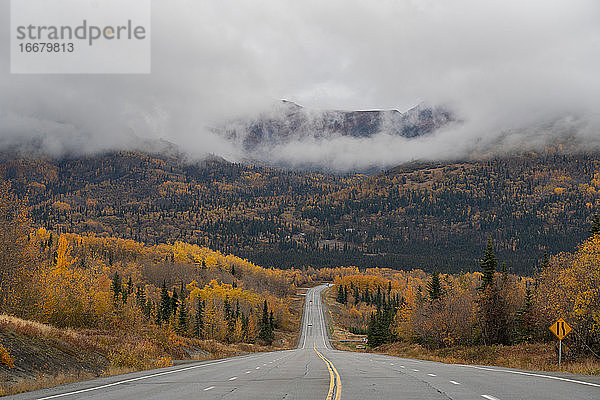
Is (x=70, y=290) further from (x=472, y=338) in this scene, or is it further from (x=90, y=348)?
(x=472, y=338)

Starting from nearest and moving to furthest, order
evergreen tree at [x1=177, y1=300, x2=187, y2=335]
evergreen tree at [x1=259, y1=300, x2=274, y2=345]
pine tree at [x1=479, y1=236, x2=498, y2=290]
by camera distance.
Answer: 1. pine tree at [x1=479, y1=236, x2=498, y2=290]
2. evergreen tree at [x1=177, y1=300, x2=187, y2=335]
3. evergreen tree at [x1=259, y1=300, x2=274, y2=345]

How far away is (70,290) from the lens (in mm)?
46469

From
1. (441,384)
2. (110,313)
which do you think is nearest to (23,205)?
(110,313)

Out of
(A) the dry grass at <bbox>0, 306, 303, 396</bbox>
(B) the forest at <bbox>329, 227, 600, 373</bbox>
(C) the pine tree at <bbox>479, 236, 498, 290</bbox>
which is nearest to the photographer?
(A) the dry grass at <bbox>0, 306, 303, 396</bbox>

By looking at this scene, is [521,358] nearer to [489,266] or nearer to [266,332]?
[489,266]

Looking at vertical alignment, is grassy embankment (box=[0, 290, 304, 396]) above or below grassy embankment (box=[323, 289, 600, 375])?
above

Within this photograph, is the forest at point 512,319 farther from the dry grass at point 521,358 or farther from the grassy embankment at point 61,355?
the grassy embankment at point 61,355

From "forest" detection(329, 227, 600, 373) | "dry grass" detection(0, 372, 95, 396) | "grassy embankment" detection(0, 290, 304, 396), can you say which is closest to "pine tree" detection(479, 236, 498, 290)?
"forest" detection(329, 227, 600, 373)

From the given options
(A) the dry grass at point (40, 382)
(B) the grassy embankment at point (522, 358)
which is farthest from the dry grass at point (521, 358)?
(A) the dry grass at point (40, 382)

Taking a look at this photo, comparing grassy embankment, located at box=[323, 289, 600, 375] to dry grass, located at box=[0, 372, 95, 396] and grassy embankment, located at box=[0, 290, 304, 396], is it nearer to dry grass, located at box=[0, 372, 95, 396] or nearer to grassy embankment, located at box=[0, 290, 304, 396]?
dry grass, located at box=[0, 372, 95, 396]

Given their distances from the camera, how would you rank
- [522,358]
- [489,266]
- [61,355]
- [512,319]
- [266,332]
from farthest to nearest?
1. [266,332]
2. [489,266]
3. [512,319]
4. [522,358]
5. [61,355]

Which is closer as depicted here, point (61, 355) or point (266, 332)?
point (61, 355)

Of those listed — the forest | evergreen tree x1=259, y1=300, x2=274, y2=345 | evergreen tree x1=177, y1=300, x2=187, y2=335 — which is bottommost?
evergreen tree x1=259, y1=300, x2=274, y2=345

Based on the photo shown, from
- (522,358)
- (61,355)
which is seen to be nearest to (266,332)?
(522,358)
